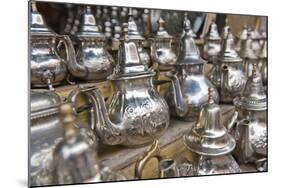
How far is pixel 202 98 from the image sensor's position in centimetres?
143

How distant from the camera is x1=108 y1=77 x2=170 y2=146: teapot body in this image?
1296 mm

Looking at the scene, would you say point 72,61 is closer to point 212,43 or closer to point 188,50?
point 188,50

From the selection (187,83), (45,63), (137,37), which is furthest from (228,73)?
(45,63)

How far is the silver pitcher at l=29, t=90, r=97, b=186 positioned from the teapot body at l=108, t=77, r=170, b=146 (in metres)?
0.17

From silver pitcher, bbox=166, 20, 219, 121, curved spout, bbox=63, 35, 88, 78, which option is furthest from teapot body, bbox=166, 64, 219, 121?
curved spout, bbox=63, 35, 88, 78

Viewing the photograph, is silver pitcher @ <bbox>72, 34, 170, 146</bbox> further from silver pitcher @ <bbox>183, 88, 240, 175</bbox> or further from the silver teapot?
the silver teapot

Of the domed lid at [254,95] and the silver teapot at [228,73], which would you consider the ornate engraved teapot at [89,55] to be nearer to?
the silver teapot at [228,73]

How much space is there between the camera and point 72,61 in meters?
1.25

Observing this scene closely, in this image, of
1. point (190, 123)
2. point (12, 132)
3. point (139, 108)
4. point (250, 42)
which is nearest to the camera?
point (12, 132)

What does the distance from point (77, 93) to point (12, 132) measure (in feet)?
0.83

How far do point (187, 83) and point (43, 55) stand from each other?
0.57 metres

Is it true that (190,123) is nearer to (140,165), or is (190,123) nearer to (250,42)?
(140,165)
